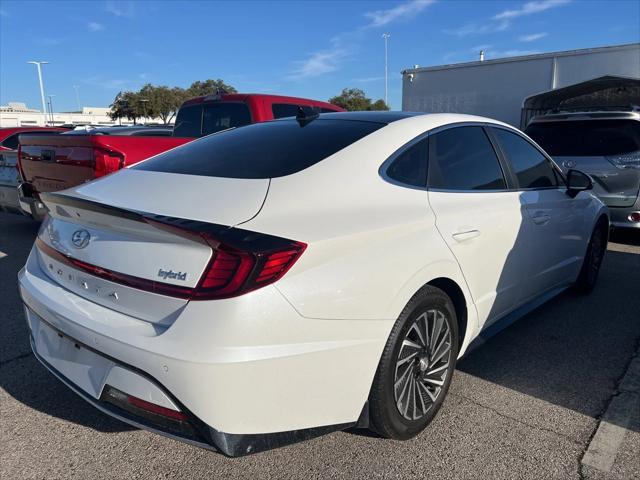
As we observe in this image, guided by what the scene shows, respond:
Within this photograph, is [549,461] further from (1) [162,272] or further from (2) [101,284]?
(2) [101,284]

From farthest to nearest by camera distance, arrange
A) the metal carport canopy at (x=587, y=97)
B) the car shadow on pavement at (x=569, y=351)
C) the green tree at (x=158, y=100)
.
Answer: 1. the green tree at (x=158, y=100)
2. the metal carport canopy at (x=587, y=97)
3. the car shadow on pavement at (x=569, y=351)

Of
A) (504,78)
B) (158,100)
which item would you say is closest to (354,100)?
(158,100)

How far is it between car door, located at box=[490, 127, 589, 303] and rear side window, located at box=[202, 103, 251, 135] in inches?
141

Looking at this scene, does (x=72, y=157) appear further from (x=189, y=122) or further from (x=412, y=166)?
(x=412, y=166)

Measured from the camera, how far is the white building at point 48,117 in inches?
2573

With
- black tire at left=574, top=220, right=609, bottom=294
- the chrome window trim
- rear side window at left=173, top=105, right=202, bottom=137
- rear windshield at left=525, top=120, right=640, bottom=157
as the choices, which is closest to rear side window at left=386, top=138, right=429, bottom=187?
the chrome window trim

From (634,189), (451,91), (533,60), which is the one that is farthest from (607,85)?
(634,189)

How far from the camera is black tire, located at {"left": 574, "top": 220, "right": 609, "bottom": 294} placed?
465 centimetres

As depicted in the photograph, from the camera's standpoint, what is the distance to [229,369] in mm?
1773

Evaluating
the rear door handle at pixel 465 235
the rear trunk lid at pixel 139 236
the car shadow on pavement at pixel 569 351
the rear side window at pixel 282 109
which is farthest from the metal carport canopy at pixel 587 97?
the rear trunk lid at pixel 139 236

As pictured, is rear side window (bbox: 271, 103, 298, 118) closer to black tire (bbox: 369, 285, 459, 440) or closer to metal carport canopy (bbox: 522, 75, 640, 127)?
black tire (bbox: 369, 285, 459, 440)

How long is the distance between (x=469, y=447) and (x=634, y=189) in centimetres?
511

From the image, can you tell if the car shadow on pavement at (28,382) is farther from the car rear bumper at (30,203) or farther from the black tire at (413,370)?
the black tire at (413,370)

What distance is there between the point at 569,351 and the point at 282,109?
449 cm
